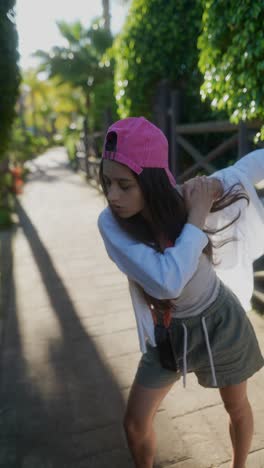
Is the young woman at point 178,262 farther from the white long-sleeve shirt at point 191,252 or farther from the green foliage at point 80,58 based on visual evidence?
the green foliage at point 80,58

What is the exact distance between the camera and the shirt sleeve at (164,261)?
4.55 feet

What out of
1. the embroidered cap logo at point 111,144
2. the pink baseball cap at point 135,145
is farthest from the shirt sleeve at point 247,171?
the embroidered cap logo at point 111,144

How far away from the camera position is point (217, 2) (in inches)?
122

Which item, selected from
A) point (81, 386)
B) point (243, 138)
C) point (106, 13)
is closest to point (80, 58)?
point (106, 13)

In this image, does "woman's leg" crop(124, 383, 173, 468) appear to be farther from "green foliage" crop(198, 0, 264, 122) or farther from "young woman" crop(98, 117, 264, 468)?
"green foliage" crop(198, 0, 264, 122)

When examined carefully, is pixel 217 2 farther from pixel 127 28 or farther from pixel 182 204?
pixel 127 28

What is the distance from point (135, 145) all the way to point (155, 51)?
4.56 meters

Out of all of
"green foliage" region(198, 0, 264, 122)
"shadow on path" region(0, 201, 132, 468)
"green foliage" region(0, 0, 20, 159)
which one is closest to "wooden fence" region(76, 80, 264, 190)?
"green foliage" region(198, 0, 264, 122)

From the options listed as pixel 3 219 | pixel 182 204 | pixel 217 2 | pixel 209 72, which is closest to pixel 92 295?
pixel 209 72

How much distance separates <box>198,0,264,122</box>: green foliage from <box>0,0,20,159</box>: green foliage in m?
2.49

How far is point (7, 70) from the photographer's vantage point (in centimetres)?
515

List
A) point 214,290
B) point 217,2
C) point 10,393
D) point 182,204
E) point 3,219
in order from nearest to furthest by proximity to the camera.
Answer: point 182,204, point 214,290, point 10,393, point 217,2, point 3,219

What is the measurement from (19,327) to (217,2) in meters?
2.96

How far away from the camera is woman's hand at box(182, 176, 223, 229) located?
4.89ft
